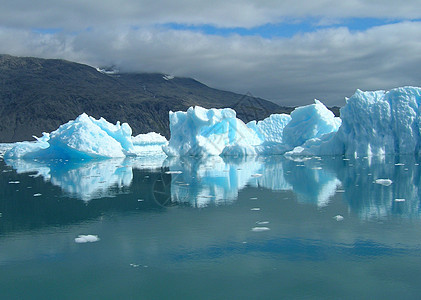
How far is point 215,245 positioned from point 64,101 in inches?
3866

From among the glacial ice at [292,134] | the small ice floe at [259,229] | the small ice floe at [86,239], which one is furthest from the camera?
the glacial ice at [292,134]

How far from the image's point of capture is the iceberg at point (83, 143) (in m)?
24.2

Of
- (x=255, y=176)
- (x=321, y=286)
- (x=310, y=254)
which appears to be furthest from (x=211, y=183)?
(x=321, y=286)

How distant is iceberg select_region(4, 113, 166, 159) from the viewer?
2423 cm

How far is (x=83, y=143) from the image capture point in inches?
952

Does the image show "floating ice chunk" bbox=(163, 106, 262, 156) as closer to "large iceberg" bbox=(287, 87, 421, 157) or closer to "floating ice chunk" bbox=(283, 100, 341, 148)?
"floating ice chunk" bbox=(283, 100, 341, 148)

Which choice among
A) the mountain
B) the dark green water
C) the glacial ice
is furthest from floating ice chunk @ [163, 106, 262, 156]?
the mountain

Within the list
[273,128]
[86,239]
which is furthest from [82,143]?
[86,239]

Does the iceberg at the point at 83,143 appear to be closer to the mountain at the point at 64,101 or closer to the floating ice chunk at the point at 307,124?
the floating ice chunk at the point at 307,124

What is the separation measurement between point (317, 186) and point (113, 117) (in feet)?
287

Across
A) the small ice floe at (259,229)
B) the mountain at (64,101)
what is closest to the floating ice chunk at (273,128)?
the small ice floe at (259,229)

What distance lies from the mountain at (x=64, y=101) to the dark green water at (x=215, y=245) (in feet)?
203

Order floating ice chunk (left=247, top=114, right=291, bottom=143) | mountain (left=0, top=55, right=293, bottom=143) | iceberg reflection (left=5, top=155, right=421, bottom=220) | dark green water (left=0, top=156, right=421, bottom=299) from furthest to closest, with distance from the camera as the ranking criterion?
mountain (left=0, top=55, right=293, bottom=143), floating ice chunk (left=247, top=114, right=291, bottom=143), iceberg reflection (left=5, top=155, right=421, bottom=220), dark green water (left=0, top=156, right=421, bottom=299)

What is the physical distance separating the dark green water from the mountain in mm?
61950
